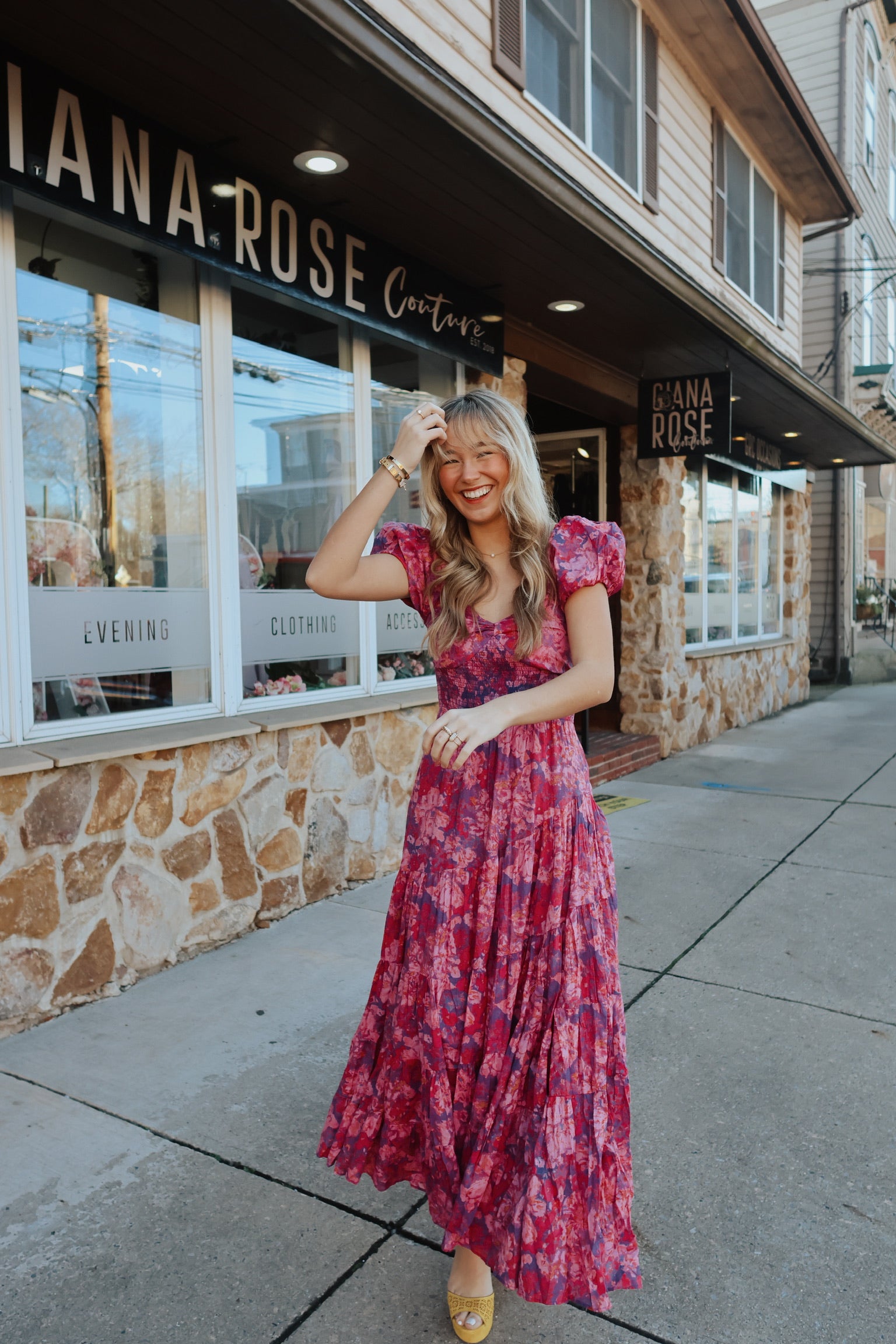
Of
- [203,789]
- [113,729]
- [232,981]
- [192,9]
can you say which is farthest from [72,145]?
[232,981]

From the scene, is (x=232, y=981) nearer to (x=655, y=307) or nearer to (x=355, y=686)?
(x=355, y=686)

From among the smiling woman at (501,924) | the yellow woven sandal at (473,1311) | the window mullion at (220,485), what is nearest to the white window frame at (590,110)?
the window mullion at (220,485)

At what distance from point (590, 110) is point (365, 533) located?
5327 mm

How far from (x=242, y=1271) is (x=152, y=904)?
5.89 feet

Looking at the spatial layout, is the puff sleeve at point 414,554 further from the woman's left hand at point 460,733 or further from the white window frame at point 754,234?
the white window frame at point 754,234

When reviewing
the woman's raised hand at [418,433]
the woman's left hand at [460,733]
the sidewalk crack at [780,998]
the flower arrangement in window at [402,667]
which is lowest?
the sidewalk crack at [780,998]

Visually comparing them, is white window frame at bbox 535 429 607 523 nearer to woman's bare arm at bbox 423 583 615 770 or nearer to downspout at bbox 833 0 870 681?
woman's bare arm at bbox 423 583 615 770

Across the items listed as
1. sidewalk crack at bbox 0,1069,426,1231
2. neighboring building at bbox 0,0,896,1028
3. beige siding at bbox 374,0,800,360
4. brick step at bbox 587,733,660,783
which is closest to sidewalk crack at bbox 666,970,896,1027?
sidewalk crack at bbox 0,1069,426,1231

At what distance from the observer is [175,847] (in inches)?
151

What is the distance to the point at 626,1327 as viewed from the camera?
Answer: 6.64 ft

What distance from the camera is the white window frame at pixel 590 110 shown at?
5.66 m

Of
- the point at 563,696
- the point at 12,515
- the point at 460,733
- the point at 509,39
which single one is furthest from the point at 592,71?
the point at 460,733

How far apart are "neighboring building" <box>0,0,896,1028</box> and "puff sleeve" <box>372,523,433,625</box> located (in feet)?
5.52

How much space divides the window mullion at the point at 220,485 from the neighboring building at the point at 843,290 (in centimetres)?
1191
